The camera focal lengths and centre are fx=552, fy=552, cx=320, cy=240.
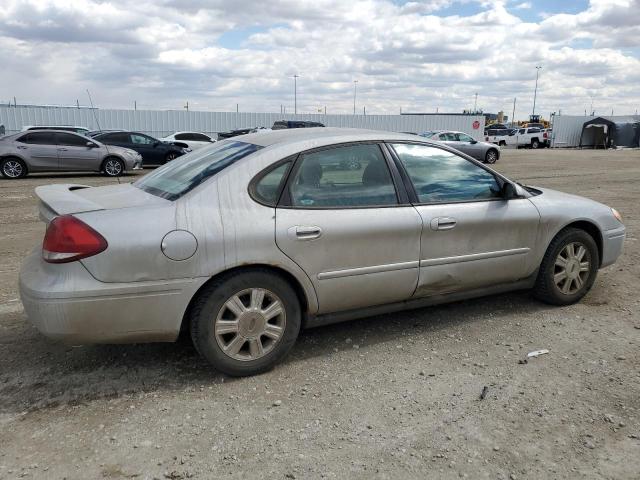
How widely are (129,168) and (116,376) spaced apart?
1435cm

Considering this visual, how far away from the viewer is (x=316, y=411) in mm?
3102

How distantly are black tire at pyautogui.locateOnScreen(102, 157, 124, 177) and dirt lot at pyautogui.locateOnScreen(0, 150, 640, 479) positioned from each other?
12996mm

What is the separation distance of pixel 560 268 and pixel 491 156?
20.6m

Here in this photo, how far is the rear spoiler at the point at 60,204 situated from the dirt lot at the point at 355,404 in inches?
40.4

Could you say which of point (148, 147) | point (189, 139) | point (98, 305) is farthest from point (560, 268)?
point (189, 139)

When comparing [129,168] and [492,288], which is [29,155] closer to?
[129,168]

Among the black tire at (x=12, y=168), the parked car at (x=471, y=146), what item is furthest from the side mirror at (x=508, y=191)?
the parked car at (x=471, y=146)

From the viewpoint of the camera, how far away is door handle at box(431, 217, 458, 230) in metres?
3.87

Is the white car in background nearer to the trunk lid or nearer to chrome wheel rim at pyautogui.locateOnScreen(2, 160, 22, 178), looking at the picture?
chrome wheel rim at pyautogui.locateOnScreen(2, 160, 22, 178)

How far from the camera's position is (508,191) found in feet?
14.0

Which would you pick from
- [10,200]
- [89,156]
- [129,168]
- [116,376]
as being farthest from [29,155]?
[116,376]

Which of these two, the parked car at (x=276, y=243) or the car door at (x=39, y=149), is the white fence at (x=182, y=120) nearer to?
the car door at (x=39, y=149)

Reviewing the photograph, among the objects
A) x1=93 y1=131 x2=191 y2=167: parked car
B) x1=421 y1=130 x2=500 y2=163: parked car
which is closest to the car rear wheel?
x1=421 y1=130 x2=500 y2=163: parked car

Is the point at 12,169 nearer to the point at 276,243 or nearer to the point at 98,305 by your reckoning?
the point at 98,305
